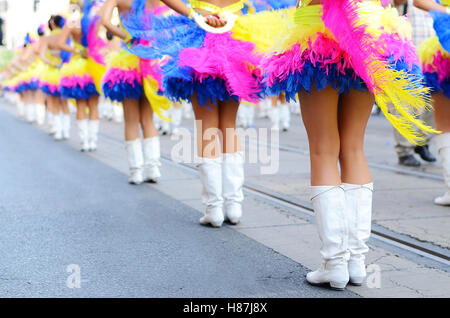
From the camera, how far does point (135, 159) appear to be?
7.23 m

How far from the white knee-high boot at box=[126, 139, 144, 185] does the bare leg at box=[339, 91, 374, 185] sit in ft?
12.9

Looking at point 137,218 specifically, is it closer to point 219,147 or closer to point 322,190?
point 219,147

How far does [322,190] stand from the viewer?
11.3 feet

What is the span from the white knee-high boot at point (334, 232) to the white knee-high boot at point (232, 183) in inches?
62.1

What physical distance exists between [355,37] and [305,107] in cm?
45

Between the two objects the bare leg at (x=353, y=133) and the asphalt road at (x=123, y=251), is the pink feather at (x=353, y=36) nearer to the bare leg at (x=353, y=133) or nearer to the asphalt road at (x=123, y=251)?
the bare leg at (x=353, y=133)

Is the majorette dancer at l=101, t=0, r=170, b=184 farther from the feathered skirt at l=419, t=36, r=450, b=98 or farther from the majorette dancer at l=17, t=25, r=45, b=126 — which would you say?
the majorette dancer at l=17, t=25, r=45, b=126

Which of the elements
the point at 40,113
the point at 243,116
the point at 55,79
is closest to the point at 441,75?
the point at 55,79

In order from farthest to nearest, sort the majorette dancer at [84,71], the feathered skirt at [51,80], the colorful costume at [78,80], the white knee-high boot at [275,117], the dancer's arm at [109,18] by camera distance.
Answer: the white knee-high boot at [275,117] < the feathered skirt at [51,80] < the colorful costume at [78,80] < the majorette dancer at [84,71] < the dancer's arm at [109,18]

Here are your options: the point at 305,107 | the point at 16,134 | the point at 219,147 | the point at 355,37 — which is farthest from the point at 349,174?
the point at 16,134

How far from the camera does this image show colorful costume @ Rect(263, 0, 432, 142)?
3252 mm

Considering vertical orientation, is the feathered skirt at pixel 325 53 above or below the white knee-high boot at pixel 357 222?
above

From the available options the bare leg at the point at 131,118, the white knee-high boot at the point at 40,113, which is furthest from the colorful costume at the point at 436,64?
the white knee-high boot at the point at 40,113

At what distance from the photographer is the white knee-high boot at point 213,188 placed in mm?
4934
